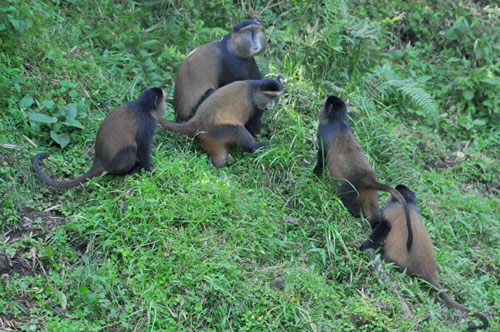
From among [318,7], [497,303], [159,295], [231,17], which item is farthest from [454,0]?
[159,295]

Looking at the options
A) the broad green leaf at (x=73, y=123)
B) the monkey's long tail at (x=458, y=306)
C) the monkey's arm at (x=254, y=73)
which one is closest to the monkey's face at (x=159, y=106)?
the broad green leaf at (x=73, y=123)

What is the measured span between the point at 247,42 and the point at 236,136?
125 centimetres

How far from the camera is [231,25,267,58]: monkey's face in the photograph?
6.44 metres

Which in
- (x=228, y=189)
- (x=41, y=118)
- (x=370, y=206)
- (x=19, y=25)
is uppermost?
(x=19, y=25)

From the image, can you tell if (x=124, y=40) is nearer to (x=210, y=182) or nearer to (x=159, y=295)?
(x=210, y=182)

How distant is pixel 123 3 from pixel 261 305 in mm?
4875

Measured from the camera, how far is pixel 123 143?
5086mm

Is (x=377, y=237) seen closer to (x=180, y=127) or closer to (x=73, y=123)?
(x=180, y=127)

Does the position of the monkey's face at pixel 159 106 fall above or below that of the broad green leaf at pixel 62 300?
above

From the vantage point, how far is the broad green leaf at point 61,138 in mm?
5469

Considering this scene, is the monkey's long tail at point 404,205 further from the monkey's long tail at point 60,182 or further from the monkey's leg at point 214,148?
the monkey's long tail at point 60,182

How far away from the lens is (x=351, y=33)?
22.9 feet

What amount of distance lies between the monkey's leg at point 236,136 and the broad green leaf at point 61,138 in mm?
1345

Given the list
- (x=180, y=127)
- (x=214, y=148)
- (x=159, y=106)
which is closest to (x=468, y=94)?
(x=214, y=148)
